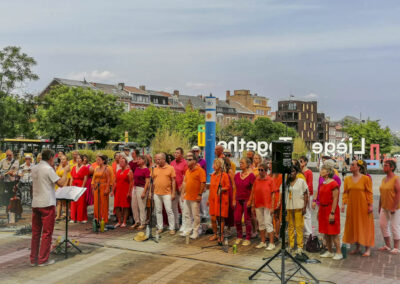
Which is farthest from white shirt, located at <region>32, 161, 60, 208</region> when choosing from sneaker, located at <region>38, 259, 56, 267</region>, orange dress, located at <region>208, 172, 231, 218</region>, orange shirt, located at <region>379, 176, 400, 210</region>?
orange shirt, located at <region>379, 176, 400, 210</region>

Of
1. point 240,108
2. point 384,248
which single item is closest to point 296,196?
point 384,248

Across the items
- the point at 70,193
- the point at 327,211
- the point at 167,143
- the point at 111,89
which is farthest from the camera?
the point at 111,89

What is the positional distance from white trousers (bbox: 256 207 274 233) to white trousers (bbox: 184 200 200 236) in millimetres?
1480

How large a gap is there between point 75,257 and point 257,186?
375cm

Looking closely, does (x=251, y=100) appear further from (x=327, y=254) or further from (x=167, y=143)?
(x=327, y=254)

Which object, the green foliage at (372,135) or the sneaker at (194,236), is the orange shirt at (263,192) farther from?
the green foliage at (372,135)

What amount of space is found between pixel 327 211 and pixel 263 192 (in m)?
1.30

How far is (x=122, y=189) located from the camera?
1131 cm

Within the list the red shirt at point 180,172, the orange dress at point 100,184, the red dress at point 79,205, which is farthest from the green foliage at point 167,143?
the red shirt at point 180,172

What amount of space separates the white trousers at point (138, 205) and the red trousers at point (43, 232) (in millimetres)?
3278

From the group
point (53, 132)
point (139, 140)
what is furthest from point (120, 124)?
point (139, 140)

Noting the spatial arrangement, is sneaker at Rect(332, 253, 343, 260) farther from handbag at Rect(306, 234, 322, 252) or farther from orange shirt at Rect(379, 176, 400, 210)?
orange shirt at Rect(379, 176, 400, 210)

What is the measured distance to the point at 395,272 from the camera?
24.1ft

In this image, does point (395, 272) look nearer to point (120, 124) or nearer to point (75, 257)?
point (75, 257)
